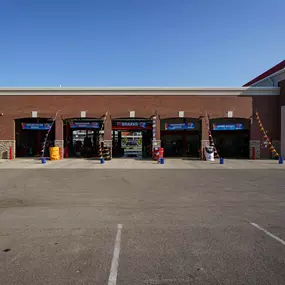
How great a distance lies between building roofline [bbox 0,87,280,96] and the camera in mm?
23844

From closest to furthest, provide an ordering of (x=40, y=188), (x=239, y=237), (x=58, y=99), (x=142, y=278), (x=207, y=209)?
(x=142, y=278)
(x=239, y=237)
(x=207, y=209)
(x=40, y=188)
(x=58, y=99)

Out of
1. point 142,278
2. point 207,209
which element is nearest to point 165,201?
point 207,209

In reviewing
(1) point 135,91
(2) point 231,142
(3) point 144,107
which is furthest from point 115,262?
A: (2) point 231,142

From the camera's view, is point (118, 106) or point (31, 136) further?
point (31, 136)

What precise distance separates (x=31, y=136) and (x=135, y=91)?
650 inches

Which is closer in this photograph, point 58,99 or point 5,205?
point 5,205

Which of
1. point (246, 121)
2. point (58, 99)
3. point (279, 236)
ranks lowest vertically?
point (279, 236)

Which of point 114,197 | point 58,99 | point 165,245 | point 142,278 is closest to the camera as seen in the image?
point 142,278

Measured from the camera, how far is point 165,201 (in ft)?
25.4

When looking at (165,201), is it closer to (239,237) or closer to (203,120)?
(239,237)

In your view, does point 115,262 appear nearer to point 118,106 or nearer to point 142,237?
point 142,237

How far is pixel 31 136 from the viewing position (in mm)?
31797

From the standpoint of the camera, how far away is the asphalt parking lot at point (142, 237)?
3.48m

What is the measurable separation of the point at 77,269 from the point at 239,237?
124 inches
